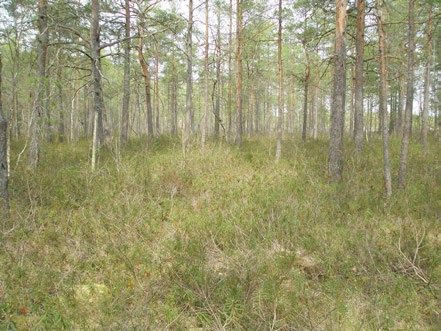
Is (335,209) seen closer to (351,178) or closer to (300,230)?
(300,230)

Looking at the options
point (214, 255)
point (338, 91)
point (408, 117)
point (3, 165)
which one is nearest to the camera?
point (214, 255)

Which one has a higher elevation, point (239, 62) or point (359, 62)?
point (239, 62)

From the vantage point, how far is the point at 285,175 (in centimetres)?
769

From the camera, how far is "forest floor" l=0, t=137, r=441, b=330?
2.82m

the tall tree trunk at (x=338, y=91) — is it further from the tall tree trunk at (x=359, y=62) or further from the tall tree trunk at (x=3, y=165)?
the tall tree trunk at (x=3, y=165)

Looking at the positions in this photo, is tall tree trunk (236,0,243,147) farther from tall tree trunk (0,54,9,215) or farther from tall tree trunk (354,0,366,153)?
tall tree trunk (0,54,9,215)

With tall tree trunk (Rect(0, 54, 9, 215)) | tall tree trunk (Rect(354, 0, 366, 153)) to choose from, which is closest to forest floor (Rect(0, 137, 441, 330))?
tall tree trunk (Rect(0, 54, 9, 215))

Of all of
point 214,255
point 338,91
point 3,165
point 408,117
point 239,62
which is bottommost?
point 214,255

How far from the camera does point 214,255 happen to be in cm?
401

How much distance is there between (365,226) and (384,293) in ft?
5.91

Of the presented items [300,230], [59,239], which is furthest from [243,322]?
[59,239]

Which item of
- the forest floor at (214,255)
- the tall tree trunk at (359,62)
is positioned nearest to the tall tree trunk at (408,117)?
the forest floor at (214,255)

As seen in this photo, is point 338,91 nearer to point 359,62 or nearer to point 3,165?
point 359,62

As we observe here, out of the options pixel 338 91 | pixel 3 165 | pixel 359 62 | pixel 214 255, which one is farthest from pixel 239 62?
pixel 214 255
